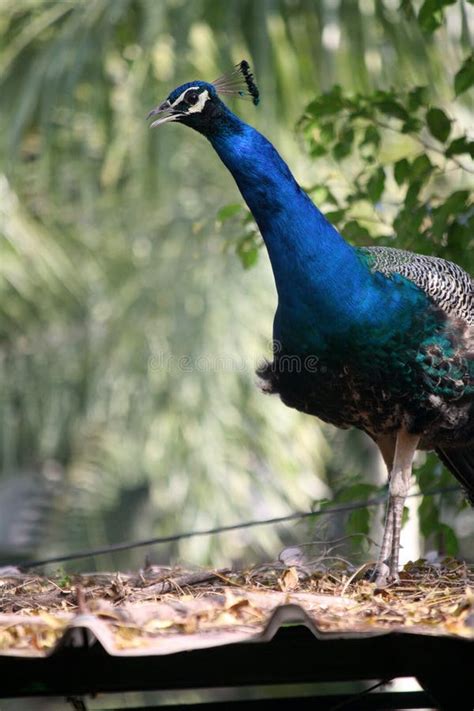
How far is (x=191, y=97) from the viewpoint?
10.9 feet

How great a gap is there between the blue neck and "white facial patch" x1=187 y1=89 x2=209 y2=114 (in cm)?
8

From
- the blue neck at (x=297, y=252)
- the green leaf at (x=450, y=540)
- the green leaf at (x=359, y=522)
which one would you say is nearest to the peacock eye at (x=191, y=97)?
the blue neck at (x=297, y=252)

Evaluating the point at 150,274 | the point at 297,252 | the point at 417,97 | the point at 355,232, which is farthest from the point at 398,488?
the point at 150,274

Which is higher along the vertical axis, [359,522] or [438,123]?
[438,123]

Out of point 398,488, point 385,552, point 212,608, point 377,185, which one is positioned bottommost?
point 212,608

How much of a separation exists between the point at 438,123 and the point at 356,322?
877 mm

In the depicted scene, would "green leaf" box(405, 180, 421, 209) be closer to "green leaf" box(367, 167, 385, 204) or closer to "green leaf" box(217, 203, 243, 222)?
"green leaf" box(367, 167, 385, 204)

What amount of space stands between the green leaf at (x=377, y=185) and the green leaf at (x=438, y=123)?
0.22m

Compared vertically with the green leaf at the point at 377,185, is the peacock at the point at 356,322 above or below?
below

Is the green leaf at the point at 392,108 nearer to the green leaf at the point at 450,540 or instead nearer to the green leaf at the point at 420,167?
the green leaf at the point at 420,167

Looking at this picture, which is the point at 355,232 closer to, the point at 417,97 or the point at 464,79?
the point at 417,97

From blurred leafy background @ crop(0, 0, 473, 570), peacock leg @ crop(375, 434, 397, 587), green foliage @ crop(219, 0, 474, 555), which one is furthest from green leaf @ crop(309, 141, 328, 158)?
blurred leafy background @ crop(0, 0, 473, 570)

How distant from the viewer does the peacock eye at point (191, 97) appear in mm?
3324

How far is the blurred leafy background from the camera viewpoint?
7.06 meters
